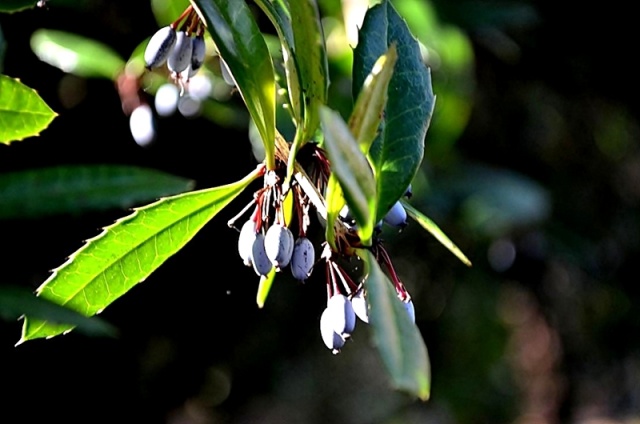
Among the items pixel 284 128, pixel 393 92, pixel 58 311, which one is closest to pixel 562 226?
pixel 284 128

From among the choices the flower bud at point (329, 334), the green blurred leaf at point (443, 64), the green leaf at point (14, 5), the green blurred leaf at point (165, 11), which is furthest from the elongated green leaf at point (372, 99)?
the green blurred leaf at point (443, 64)

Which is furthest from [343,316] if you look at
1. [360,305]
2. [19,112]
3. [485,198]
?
[485,198]

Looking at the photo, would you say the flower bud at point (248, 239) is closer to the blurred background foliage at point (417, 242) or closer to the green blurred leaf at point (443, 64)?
the blurred background foliage at point (417, 242)

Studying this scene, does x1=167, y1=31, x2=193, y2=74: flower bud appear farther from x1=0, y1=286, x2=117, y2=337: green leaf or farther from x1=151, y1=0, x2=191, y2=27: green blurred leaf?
x1=151, y1=0, x2=191, y2=27: green blurred leaf

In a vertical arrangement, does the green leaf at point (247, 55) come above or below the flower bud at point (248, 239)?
above

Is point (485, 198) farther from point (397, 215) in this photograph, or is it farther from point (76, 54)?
point (397, 215)

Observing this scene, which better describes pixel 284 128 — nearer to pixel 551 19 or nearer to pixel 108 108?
pixel 108 108
